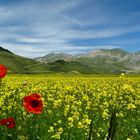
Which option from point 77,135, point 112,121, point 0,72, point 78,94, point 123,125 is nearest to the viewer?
point 112,121

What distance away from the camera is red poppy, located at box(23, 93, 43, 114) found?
245 cm

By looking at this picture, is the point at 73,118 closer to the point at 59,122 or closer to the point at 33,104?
the point at 59,122

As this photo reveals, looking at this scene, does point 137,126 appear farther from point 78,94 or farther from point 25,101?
point 25,101

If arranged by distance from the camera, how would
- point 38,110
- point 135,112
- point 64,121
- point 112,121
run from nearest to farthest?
point 112,121 → point 38,110 → point 64,121 → point 135,112

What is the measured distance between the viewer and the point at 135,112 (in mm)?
14438

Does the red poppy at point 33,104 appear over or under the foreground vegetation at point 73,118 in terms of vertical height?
over

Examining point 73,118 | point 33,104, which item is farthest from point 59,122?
point 33,104

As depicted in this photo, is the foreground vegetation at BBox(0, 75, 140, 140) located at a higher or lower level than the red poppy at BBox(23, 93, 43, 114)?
lower

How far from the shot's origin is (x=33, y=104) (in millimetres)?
2631

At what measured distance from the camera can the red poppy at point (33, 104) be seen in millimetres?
2445

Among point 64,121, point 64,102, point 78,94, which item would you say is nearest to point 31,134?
point 64,121

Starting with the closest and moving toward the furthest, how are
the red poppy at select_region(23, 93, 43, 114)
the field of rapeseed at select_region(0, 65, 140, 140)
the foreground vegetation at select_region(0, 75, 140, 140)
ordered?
the red poppy at select_region(23, 93, 43, 114) → the field of rapeseed at select_region(0, 65, 140, 140) → the foreground vegetation at select_region(0, 75, 140, 140)

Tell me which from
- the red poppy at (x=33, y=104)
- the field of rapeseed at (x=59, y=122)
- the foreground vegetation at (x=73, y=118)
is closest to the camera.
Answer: the red poppy at (x=33, y=104)

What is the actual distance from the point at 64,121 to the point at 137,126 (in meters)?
2.81
